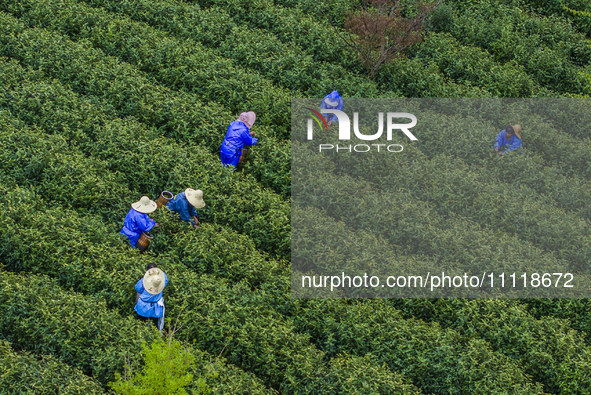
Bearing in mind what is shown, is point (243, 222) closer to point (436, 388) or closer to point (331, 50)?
point (436, 388)

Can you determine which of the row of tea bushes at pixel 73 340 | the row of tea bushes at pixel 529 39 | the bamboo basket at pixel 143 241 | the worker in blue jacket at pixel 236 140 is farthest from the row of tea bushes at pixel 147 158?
the row of tea bushes at pixel 529 39

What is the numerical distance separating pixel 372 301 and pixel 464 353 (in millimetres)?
1821

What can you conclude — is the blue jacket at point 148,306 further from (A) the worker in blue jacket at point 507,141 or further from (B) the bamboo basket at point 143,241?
(A) the worker in blue jacket at point 507,141

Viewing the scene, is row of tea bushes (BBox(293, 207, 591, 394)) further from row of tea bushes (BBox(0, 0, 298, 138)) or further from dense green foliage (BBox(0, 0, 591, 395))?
row of tea bushes (BBox(0, 0, 298, 138))

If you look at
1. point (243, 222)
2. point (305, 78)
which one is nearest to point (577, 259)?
point (243, 222)

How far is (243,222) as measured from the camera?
12789 mm

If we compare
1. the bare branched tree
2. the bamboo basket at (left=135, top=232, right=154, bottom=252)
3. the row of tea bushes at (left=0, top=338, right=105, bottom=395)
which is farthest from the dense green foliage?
the bare branched tree

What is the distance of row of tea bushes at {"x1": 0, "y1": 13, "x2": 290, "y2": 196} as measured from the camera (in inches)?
551

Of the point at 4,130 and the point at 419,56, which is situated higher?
the point at 419,56

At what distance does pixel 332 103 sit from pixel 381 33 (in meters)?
2.54

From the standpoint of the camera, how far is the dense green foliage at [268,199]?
34.4ft

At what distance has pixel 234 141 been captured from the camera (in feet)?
44.7

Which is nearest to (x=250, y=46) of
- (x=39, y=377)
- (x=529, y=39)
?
(x=529, y=39)

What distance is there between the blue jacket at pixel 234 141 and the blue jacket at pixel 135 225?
243cm
